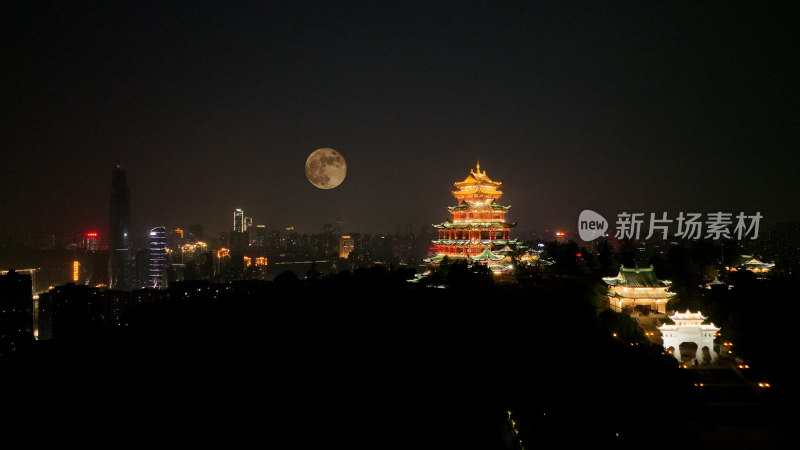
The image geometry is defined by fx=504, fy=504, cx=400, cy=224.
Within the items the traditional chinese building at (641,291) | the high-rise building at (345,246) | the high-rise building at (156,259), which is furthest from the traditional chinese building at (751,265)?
the high-rise building at (156,259)

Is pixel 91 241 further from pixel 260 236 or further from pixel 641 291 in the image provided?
pixel 641 291

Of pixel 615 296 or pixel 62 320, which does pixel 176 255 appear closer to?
pixel 62 320

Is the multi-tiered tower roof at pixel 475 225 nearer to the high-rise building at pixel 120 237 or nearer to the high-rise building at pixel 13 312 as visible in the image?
the high-rise building at pixel 13 312

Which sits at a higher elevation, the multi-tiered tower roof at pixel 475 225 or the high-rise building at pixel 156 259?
the multi-tiered tower roof at pixel 475 225

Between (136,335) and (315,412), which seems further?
(136,335)

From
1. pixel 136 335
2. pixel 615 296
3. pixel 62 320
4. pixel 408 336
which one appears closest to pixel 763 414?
pixel 615 296

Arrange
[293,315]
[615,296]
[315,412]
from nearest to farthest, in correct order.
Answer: [315,412], [293,315], [615,296]
